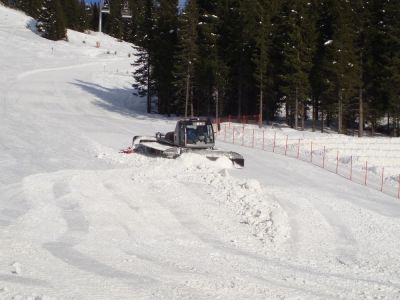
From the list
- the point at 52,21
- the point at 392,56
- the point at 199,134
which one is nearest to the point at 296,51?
the point at 392,56

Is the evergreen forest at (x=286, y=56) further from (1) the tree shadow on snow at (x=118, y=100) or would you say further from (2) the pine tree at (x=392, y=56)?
(1) the tree shadow on snow at (x=118, y=100)

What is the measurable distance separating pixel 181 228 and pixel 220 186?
4054 mm

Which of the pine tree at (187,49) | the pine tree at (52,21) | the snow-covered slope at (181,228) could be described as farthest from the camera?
the pine tree at (52,21)

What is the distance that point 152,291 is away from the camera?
22.7 feet

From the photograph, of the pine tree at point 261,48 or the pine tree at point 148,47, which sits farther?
the pine tree at point 148,47

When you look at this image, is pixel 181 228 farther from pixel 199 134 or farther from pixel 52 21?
pixel 52 21

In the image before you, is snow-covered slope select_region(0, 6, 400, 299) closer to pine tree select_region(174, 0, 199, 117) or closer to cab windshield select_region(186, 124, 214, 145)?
cab windshield select_region(186, 124, 214, 145)

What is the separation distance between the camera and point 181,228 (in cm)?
1144

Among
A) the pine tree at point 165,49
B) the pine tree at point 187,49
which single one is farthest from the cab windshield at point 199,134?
the pine tree at point 165,49

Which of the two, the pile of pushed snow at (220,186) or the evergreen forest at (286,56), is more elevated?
the evergreen forest at (286,56)

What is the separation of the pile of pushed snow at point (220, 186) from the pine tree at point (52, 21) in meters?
80.1

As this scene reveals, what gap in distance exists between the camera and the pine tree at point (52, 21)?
9488 centimetres

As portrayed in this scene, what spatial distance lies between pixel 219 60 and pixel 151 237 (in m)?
33.7

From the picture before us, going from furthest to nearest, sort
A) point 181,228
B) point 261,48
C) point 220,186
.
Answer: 1. point 261,48
2. point 220,186
3. point 181,228
